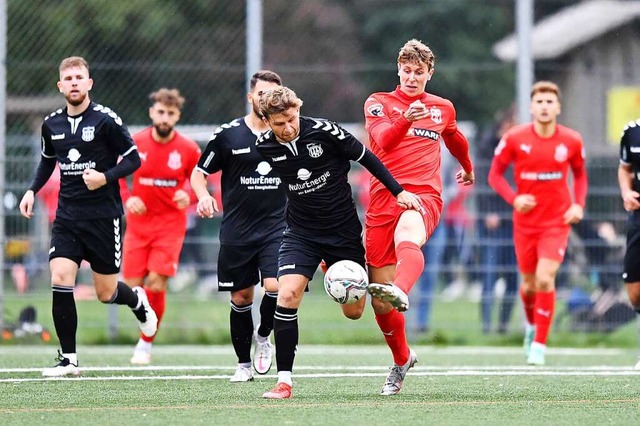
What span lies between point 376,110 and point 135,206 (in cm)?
390

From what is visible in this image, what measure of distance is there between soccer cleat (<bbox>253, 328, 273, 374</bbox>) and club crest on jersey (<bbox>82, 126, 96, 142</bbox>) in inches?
77.1

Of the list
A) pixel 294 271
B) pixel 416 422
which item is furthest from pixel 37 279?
pixel 416 422

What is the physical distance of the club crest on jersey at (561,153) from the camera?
12.1m

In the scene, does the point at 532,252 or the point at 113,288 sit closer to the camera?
the point at 113,288

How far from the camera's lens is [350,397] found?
8125mm

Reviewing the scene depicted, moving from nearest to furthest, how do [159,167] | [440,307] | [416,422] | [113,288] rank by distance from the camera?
[416,422] < [113,288] < [159,167] < [440,307]

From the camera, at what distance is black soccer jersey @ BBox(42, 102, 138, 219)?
32.7ft

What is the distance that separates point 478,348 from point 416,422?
7.31m

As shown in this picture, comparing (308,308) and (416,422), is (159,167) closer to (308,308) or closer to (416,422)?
(308,308)

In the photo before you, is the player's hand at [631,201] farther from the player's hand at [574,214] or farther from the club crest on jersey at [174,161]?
the club crest on jersey at [174,161]

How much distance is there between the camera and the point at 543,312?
1184 cm

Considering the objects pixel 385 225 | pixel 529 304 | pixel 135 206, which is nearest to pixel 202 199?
pixel 385 225

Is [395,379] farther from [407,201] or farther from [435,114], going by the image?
[435,114]

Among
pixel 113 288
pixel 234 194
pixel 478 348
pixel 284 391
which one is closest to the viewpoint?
pixel 284 391
